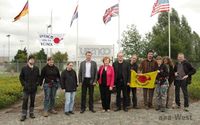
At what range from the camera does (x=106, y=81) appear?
12.2 meters

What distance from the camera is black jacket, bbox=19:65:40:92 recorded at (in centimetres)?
1110

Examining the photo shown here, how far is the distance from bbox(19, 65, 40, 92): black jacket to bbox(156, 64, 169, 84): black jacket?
4.02 m

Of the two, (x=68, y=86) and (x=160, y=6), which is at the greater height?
(x=160, y=6)

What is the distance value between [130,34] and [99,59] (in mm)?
26121

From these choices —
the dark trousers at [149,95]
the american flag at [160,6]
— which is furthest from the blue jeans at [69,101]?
the american flag at [160,6]

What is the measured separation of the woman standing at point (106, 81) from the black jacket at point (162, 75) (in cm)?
156

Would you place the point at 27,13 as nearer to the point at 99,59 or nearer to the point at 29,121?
the point at 99,59

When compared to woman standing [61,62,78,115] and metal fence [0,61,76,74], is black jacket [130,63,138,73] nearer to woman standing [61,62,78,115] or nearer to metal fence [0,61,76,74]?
woman standing [61,62,78,115]

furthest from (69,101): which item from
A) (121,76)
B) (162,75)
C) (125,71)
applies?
(162,75)

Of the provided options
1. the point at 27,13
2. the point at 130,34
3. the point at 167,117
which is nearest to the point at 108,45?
the point at 167,117

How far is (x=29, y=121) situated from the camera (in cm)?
1080

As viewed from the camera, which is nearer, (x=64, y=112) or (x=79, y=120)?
(x=79, y=120)

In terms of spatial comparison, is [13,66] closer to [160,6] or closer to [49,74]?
[160,6]

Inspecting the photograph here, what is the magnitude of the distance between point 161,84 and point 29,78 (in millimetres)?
4294
